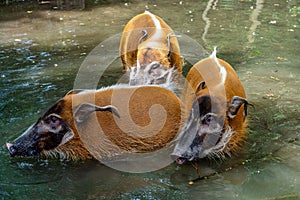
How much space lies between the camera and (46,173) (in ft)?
12.1

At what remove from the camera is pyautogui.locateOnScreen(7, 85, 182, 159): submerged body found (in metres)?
3.80

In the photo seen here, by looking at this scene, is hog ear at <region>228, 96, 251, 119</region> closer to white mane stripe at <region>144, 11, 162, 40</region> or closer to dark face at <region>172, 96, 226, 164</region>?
dark face at <region>172, 96, 226, 164</region>

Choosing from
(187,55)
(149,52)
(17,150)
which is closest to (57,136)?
(17,150)

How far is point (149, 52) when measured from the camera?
5.35m

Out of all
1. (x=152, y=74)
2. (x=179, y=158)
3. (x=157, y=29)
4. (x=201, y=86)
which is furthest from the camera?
(x=157, y=29)

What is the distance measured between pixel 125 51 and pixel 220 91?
258 cm

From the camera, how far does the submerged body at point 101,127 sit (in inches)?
150

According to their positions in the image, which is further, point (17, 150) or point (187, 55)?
point (187, 55)

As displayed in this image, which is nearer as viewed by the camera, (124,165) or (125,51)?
(124,165)

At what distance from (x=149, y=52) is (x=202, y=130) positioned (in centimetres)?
188

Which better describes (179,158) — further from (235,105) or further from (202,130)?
(235,105)

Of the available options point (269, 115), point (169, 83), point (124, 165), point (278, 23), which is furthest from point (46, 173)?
point (278, 23)

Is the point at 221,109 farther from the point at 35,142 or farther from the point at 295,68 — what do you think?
the point at 295,68

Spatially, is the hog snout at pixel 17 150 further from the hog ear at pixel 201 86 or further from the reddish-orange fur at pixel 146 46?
the reddish-orange fur at pixel 146 46
